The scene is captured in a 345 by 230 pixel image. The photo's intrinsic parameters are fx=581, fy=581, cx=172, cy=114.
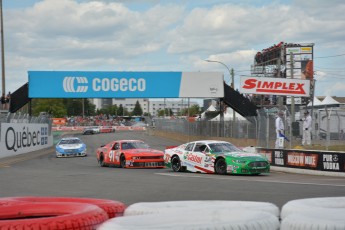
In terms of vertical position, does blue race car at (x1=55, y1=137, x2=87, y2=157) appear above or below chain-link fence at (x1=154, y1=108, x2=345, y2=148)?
below

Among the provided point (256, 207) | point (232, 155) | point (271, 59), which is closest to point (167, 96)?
point (232, 155)

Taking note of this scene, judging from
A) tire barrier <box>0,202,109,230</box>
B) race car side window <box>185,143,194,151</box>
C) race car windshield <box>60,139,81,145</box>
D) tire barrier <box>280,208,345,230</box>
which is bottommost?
race car windshield <box>60,139,81,145</box>

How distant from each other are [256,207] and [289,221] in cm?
109

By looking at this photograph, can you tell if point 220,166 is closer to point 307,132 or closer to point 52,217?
point 307,132

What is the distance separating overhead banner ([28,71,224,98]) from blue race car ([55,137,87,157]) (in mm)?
4253

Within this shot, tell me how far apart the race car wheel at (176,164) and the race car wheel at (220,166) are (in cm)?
200

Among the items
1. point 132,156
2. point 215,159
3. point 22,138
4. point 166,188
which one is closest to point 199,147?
point 215,159

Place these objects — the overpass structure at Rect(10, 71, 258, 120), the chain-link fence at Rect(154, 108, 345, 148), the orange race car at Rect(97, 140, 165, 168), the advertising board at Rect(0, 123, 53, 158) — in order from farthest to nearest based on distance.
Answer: the overpass structure at Rect(10, 71, 258, 120) → the advertising board at Rect(0, 123, 53, 158) → the orange race car at Rect(97, 140, 165, 168) → the chain-link fence at Rect(154, 108, 345, 148)

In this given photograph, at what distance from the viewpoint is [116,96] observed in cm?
3819

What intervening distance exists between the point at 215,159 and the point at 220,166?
32cm

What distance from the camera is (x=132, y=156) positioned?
79.0 ft

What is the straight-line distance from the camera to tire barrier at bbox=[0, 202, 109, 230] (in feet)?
17.1

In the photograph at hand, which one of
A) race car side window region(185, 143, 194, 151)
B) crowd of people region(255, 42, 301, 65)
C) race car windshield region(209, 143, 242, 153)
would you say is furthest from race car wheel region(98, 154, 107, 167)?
crowd of people region(255, 42, 301, 65)

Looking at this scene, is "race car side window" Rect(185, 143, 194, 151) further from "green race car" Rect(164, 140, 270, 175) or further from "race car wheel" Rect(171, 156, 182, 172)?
"race car wheel" Rect(171, 156, 182, 172)
